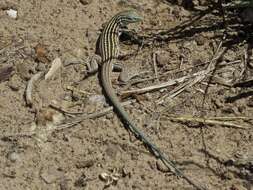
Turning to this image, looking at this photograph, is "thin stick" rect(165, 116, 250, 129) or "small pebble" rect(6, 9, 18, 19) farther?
"small pebble" rect(6, 9, 18, 19)

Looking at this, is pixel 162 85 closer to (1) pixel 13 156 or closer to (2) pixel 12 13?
(1) pixel 13 156

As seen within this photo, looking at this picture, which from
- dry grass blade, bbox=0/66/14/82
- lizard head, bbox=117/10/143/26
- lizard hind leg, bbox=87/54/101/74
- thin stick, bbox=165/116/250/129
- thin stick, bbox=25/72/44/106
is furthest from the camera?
lizard head, bbox=117/10/143/26

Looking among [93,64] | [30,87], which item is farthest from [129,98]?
[30,87]

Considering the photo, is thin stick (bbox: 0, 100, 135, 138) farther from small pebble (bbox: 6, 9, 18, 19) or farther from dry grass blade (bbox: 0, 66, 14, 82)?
small pebble (bbox: 6, 9, 18, 19)

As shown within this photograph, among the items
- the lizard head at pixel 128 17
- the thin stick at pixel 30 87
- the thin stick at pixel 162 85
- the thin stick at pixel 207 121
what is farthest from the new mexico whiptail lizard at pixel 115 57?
the thin stick at pixel 30 87

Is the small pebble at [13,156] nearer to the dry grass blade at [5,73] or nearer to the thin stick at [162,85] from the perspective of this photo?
the dry grass blade at [5,73]

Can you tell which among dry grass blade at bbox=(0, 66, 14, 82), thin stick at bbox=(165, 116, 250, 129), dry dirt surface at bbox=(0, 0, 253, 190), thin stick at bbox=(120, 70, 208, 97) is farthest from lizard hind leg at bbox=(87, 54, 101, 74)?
thin stick at bbox=(165, 116, 250, 129)
